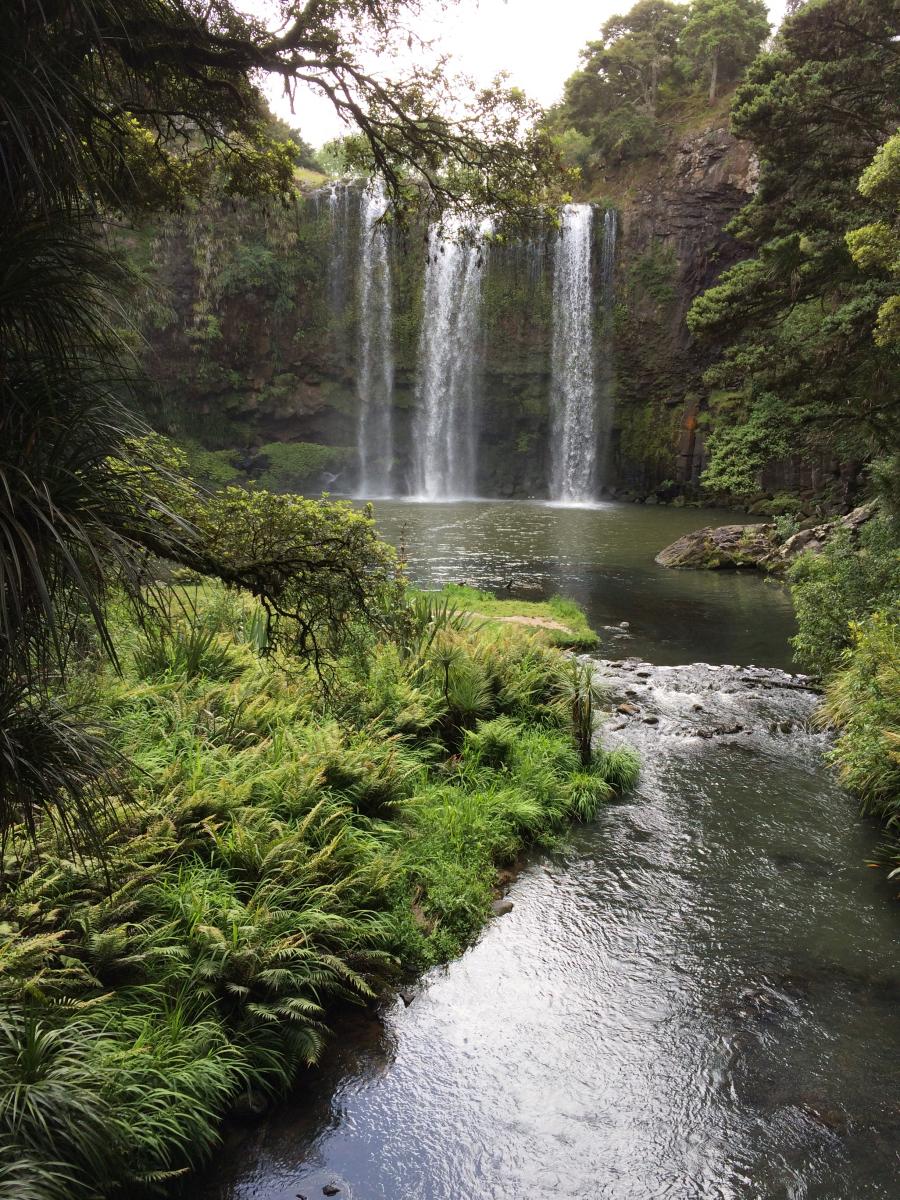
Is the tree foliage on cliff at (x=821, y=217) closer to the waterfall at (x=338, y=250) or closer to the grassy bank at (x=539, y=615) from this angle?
the grassy bank at (x=539, y=615)

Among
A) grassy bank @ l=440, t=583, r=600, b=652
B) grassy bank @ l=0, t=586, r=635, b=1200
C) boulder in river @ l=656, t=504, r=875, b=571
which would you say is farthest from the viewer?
boulder in river @ l=656, t=504, r=875, b=571

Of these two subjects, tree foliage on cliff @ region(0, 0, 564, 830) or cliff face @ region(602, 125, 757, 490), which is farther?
cliff face @ region(602, 125, 757, 490)

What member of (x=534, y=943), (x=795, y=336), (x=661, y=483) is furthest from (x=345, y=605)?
(x=661, y=483)

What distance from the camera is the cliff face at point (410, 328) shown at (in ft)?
113

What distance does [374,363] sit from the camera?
38.8 meters

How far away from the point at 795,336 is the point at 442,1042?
14.8 m

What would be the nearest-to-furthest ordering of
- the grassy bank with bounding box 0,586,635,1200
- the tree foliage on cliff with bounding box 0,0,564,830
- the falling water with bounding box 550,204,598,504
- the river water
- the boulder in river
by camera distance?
the tree foliage on cliff with bounding box 0,0,564,830 < the grassy bank with bounding box 0,586,635,1200 < the river water < the boulder in river < the falling water with bounding box 550,204,598,504

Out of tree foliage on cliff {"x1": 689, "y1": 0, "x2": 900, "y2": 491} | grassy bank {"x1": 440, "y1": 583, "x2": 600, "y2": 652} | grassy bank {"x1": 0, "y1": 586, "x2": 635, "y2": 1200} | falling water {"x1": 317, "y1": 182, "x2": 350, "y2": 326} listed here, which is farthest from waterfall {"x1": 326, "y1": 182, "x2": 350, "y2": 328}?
grassy bank {"x1": 0, "y1": 586, "x2": 635, "y2": 1200}

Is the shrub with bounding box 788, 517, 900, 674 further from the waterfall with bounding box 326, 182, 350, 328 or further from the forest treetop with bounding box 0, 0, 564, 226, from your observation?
the waterfall with bounding box 326, 182, 350, 328

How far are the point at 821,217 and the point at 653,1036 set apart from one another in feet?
39.2

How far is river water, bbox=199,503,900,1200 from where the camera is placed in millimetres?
4035

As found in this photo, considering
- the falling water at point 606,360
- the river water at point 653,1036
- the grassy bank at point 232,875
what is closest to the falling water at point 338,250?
the falling water at point 606,360

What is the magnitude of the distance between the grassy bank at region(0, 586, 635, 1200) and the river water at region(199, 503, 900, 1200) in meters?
0.33

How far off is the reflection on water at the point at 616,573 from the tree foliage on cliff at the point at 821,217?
389 cm
